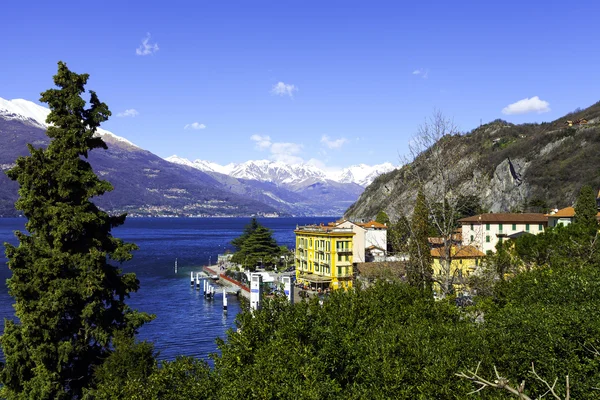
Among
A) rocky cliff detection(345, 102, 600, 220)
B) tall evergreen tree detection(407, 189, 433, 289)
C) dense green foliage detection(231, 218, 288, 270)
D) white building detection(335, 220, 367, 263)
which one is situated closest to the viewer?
tall evergreen tree detection(407, 189, 433, 289)

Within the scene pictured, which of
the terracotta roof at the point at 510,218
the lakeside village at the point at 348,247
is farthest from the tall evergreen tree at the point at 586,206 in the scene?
the terracotta roof at the point at 510,218

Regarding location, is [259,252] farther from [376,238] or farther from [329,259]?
[329,259]

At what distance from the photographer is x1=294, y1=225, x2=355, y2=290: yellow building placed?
67.4 meters

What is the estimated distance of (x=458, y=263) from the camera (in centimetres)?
4800

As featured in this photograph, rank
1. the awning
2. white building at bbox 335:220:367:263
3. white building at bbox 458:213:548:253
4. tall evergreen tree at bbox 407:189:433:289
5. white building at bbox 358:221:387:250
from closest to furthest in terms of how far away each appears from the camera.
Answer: tall evergreen tree at bbox 407:189:433:289
the awning
white building at bbox 335:220:367:263
white building at bbox 458:213:548:253
white building at bbox 358:221:387:250

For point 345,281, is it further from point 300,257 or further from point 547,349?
point 547,349

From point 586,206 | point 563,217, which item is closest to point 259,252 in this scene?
point 563,217

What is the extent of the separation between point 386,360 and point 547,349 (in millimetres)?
5085

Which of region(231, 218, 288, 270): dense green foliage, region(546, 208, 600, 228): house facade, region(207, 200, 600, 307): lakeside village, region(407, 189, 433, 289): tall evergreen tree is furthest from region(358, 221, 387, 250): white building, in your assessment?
region(407, 189, 433, 289): tall evergreen tree

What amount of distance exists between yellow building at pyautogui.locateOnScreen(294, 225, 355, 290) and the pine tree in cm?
4561

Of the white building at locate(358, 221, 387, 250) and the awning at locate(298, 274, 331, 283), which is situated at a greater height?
the white building at locate(358, 221, 387, 250)

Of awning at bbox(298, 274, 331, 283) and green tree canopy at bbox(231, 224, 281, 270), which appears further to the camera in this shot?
green tree canopy at bbox(231, 224, 281, 270)

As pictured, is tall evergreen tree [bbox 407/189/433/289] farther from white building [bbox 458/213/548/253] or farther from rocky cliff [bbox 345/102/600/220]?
rocky cliff [bbox 345/102/600/220]

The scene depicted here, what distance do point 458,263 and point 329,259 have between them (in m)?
22.9
